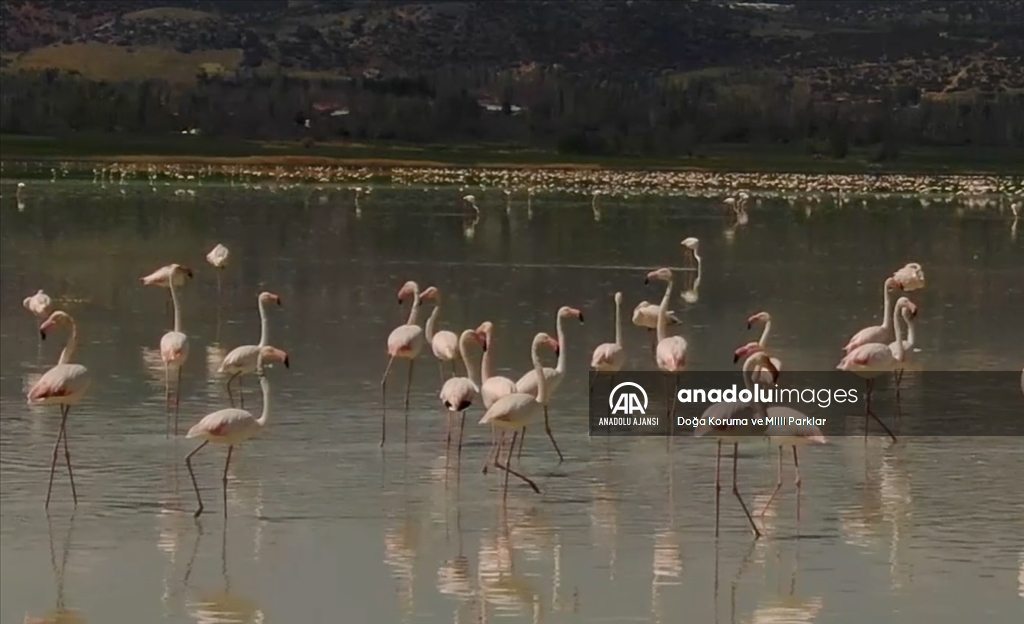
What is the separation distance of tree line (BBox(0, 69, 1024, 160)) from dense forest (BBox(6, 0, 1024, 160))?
17 centimetres

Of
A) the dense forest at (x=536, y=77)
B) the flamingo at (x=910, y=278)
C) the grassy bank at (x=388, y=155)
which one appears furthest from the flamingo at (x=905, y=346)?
the grassy bank at (x=388, y=155)

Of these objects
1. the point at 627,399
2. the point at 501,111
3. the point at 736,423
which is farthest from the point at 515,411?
the point at 501,111

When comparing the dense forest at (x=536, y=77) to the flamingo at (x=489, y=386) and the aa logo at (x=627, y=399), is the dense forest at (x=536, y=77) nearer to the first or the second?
the aa logo at (x=627, y=399)

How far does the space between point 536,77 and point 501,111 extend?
16.4 meters

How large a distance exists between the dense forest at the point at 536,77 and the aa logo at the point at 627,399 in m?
15.5

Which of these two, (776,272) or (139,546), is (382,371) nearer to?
(139,546)

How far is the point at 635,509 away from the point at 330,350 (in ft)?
21.3

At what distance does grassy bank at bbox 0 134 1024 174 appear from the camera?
7200 centimetres

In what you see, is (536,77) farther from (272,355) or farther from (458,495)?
(458,495)

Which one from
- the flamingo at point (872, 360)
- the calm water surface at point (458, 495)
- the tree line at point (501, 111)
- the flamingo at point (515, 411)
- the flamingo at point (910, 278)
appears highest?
the tree line at point (501, 111)

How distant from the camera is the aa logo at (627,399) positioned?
598 inches

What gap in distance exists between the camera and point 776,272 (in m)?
26.8

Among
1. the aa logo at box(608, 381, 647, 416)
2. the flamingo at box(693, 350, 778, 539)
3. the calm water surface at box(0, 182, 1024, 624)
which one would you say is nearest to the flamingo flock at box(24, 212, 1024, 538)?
the flamingo at box(693, 350, 778, 539)

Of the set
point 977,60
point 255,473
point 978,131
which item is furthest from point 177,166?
point 255,473
